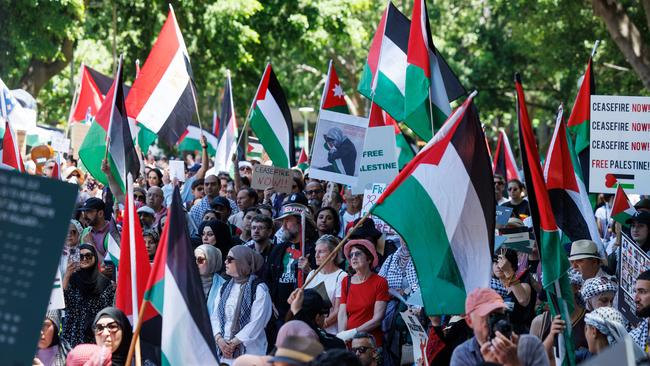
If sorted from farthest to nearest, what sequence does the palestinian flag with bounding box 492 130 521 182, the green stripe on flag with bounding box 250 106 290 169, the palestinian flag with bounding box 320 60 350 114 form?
the palestinian flag with bounding box 492 130 521 182 < the green stripe on flag with bounding box 250 106 290 169 < the palestinian flag with bounding box 320 60 350 114

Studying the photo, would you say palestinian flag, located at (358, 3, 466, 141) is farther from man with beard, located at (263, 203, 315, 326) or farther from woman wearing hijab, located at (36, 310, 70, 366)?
woman wearing hijab, located at (36, 310, 70, 366)

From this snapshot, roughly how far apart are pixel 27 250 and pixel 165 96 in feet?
31.5

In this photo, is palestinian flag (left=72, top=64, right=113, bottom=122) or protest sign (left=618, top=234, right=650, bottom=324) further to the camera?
palestinian flag (left=72, top=64, right=113, bottom=122)

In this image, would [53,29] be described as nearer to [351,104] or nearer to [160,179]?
[160,179]

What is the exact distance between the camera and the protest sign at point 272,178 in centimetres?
1386

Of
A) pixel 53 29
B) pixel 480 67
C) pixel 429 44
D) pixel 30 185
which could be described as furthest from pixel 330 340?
pixel 480 67

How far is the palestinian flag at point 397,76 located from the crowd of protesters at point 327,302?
1067 mm

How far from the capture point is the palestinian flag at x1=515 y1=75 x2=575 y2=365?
24.3 ft

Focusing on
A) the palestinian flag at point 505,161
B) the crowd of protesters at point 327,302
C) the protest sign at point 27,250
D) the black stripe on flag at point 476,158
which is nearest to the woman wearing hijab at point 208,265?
the crowd of protesters at point 327,302

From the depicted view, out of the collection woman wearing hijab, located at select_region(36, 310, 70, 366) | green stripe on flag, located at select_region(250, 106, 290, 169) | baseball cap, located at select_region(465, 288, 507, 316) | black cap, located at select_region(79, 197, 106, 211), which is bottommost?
woman wearing hijab, located at select_region(36, 310, 70, 366)

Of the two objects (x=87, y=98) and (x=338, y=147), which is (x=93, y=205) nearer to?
Result: (x=338, y=147)

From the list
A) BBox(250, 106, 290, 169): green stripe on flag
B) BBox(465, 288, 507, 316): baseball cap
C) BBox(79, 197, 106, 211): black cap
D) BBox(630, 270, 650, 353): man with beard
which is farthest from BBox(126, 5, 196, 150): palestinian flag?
BBox(465, 288, 507, 316): baseball cap

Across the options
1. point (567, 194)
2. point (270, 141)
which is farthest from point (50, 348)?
point (270, 141)

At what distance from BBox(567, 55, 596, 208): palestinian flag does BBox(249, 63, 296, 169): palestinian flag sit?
11.1ft
